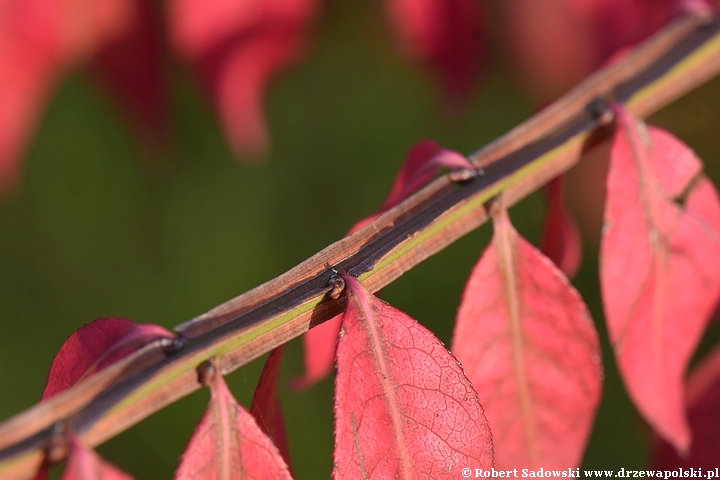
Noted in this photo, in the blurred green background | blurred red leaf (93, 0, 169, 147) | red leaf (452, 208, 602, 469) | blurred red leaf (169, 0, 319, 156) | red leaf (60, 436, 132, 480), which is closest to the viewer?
red leaf (60, 436, 132, 480)

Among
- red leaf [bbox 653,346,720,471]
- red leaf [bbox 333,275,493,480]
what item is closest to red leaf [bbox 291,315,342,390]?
red leaf [bbox 333,275,493,480]

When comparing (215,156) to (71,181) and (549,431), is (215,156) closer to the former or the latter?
(71,181)

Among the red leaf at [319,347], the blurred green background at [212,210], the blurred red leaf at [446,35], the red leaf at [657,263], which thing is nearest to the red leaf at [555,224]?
the red leaf at [657,263]

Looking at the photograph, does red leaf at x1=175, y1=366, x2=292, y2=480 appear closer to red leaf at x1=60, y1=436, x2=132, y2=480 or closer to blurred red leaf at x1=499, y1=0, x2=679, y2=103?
red leaf at x1=60, y1=436, x2=132, y2=480

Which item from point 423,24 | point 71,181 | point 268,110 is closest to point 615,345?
point 423,24

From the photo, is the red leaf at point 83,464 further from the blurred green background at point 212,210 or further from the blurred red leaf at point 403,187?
the blurred green background at point 212,210
